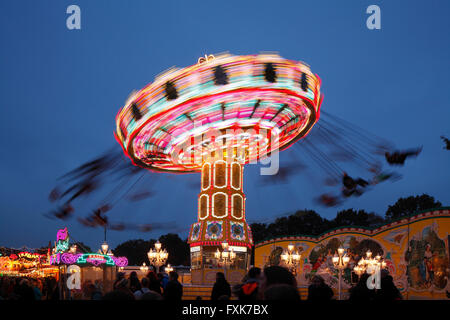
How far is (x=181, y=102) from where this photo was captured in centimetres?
2206

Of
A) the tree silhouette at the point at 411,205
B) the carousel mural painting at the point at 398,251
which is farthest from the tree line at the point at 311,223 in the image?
the carousel mural painting at the point at 398,251

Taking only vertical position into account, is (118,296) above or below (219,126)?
below

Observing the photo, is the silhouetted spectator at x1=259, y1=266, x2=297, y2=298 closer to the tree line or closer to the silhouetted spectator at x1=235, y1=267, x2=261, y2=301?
the silhouetted spectator at x1=235, y1=267, x2=261, y2=301

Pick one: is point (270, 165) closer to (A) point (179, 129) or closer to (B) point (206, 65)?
(A) point (179, 129)

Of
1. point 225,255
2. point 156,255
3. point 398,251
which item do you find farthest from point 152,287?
point 398,251

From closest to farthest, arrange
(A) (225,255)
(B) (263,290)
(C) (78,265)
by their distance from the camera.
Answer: (B) (263,290) < (C) (78,265) < (A) (225,255)

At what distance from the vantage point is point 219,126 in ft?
86.4

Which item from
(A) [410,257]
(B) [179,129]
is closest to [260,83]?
(B) [179,129]

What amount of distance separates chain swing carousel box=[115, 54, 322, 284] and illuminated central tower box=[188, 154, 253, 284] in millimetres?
62

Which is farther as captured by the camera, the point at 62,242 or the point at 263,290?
the point at 62,242

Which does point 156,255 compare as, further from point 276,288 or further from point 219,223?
point 276,288

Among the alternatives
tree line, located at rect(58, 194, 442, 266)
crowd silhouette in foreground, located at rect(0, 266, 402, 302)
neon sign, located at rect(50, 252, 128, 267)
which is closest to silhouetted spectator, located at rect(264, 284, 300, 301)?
crowd silhouette in foreground, located at rect(0, 266, 402, 302)

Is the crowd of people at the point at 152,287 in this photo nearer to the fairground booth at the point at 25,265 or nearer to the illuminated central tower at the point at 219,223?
the illuminated central tower at the point at 219,223

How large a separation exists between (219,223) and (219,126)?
7.35 m
